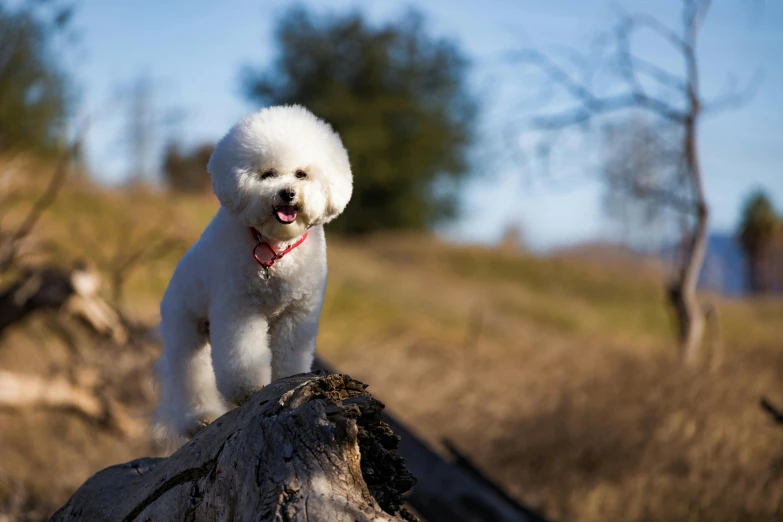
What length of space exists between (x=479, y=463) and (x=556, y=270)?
20.4m

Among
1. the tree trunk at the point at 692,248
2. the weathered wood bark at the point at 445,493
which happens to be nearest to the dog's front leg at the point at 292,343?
the weathered wood bark at the point at 445,493

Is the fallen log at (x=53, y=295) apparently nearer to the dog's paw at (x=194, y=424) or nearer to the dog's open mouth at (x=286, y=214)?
the dog's paw at (x=194, y=424)

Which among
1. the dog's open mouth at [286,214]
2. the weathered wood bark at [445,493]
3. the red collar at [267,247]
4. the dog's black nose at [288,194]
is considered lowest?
the weathered wood bark at [445,493]

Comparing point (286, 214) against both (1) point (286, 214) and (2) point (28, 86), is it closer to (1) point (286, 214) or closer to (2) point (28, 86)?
(1) point (286, 214)

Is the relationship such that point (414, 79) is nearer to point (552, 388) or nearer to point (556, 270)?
point (556, 270)

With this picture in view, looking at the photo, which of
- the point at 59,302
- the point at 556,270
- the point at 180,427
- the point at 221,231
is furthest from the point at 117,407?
the point at 556,270

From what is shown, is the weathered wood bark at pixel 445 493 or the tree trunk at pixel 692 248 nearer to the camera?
the weathered wood bark at pixel 445 493

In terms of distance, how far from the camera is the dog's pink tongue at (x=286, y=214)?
207 cm

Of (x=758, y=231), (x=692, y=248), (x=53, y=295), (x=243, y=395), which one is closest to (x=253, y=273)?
(x=243, y=395)

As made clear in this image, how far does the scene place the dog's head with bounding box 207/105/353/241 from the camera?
2074 mm

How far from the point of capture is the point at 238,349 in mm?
2234

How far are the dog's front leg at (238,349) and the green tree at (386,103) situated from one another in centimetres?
2332

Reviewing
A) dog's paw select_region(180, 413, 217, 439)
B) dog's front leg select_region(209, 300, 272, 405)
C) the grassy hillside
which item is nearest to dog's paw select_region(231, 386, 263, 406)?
dog's front leg select_region(209, 300, 272, 405)

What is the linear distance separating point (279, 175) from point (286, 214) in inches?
4.6
